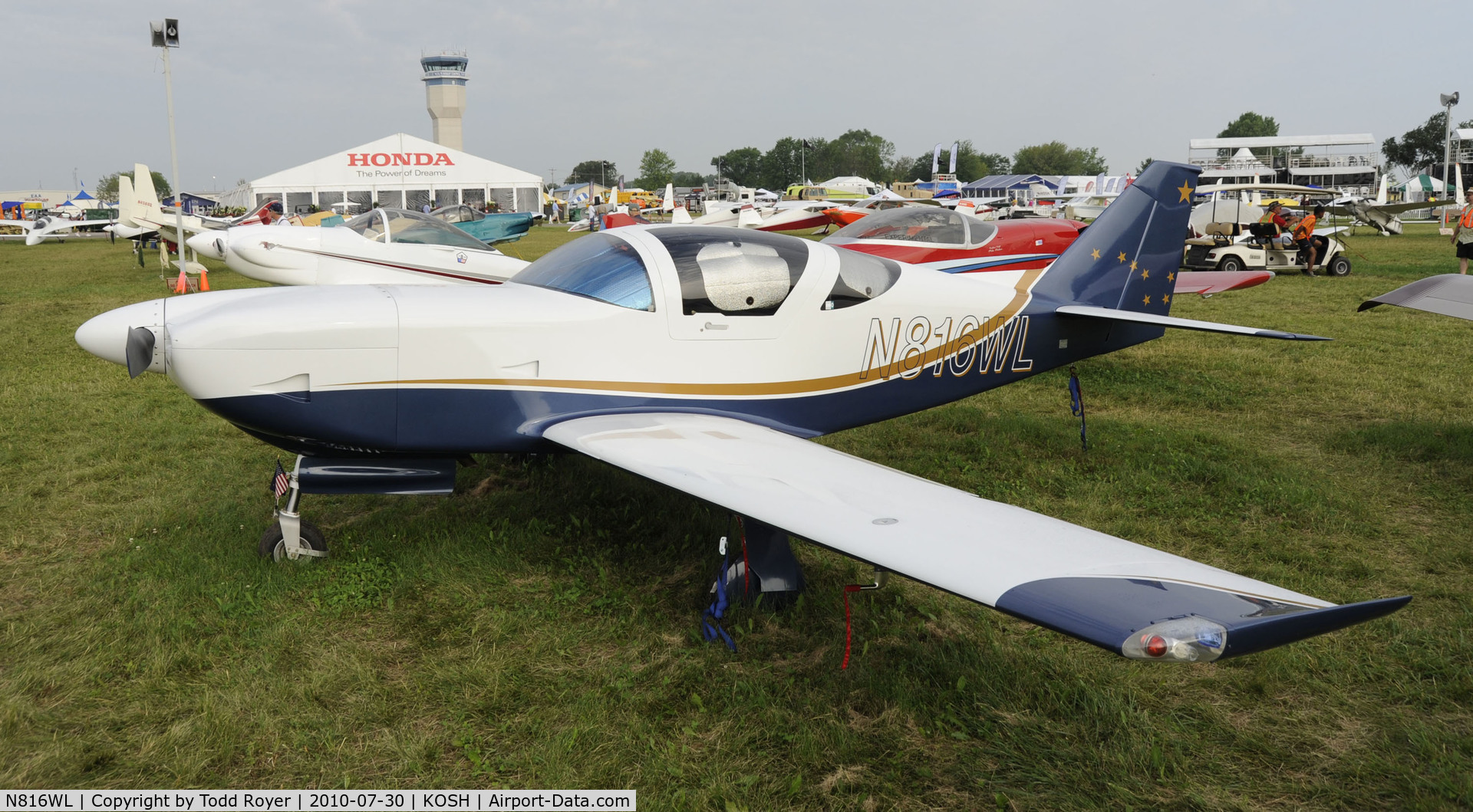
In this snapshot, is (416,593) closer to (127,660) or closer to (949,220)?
(127,660)

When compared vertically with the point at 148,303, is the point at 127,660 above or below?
below

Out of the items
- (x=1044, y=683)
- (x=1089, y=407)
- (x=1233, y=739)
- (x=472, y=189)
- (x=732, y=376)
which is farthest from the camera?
(x=472, y=189)

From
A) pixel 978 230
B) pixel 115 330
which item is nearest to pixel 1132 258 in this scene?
pixel 978 230

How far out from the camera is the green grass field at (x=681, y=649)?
2.97 meters

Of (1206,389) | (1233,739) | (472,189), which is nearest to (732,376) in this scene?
(1233,739)

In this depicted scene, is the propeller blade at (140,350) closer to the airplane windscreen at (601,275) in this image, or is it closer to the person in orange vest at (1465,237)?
the airplane windscreen at (601,275)

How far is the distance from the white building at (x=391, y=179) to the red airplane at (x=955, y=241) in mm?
47124

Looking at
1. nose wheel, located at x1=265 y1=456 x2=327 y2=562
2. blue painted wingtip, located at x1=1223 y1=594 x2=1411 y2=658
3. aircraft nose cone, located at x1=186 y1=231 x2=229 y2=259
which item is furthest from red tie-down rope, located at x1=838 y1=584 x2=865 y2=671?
aircraft nose cone, located at x1=186 y1=231 x2=229 y2=259

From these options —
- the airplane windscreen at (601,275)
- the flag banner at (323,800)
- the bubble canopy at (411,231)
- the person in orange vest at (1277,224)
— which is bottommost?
the flag banner at (323,800)

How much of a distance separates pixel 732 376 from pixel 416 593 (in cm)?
188

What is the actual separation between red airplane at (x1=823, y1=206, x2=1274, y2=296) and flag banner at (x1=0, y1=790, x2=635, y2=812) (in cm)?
764

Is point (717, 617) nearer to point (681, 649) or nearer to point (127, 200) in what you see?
point (681, 649)

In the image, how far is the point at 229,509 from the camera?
5.27 metres

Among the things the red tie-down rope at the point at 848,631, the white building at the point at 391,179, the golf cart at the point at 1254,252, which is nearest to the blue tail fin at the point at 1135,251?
the red tie-down rope at the point at 848,631
